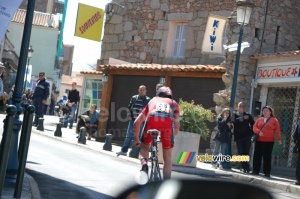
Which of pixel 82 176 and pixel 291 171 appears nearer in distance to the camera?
pixel 82 176

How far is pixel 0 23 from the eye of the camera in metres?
8.53

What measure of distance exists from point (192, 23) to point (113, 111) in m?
4.16

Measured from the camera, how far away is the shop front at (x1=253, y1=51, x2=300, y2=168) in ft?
57.9

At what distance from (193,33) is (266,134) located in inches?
339

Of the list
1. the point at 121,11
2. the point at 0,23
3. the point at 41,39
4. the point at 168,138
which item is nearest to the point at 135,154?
the point at 168,138

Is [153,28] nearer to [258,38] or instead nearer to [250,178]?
[258,38]

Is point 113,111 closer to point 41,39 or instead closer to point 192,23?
point 192,23

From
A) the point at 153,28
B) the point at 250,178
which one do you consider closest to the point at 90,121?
the point at 153,28

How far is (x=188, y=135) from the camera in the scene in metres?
16.1

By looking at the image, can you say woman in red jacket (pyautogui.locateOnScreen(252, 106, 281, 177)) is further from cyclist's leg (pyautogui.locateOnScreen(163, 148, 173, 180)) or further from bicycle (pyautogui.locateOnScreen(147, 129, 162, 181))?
bicycle (pyautogui.locateOnScreen(147, 129, 162, 181))

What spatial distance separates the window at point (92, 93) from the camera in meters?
28.3

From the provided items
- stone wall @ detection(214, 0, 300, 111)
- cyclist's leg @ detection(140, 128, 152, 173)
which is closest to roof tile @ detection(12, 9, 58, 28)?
stone wall @ detection(214, 0, 300, 111)

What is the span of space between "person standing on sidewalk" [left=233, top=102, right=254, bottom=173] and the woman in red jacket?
24.0 inches

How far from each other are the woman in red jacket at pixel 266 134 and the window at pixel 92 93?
12.7 meters
